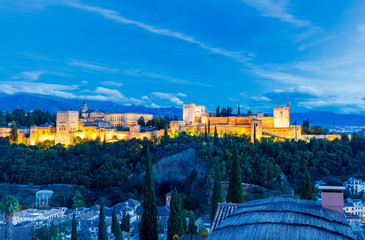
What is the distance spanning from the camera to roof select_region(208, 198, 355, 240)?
7.98 metres

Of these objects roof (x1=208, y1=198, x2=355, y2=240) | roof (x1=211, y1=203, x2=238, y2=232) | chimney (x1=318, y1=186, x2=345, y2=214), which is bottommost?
roof (x1=211, y1=203, x2=238, y2=232)

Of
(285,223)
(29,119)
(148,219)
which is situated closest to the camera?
(285,223)

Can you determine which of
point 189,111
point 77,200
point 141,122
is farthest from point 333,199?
point 141,122

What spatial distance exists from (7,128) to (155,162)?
30424 millimetres

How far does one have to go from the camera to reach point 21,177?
50.9 metres

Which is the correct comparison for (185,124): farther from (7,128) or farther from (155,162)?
(7,128)

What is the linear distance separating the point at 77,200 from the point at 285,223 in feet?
133

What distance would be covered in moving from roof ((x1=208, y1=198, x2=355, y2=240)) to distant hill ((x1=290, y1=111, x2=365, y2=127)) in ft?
368

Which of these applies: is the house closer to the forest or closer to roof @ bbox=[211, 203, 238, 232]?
the forest

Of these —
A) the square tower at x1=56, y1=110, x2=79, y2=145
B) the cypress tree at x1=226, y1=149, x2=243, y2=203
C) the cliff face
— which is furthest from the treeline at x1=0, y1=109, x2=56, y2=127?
the cypress tree at x1=226, y1=149, x2=243, y2=203

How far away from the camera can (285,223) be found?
27.5ft

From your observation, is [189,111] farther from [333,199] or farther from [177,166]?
[333,199]

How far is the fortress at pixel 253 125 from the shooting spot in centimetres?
5328

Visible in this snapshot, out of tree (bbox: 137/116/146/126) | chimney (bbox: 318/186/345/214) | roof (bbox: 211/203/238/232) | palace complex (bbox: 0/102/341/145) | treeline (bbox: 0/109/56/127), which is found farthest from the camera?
tree (bbox: 137/116/146/126)
